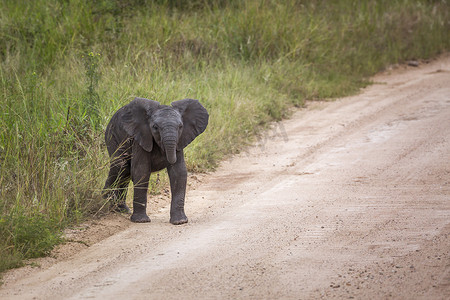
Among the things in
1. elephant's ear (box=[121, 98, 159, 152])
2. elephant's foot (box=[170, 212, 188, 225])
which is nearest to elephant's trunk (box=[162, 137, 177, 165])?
elephant's ear (box=[121, 98, 159, 152])

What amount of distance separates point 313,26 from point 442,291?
10.4 m

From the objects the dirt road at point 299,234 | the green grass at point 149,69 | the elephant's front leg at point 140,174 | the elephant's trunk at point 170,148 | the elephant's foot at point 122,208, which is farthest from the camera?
the elephant's foot at point 122,208

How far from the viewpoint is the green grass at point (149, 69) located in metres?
6.29

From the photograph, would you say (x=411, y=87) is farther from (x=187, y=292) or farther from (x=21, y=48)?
(x=187, y=292)

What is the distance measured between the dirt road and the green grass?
577 millimetres

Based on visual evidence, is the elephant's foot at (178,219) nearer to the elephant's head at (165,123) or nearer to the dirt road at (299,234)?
the dirt road at (299,234)

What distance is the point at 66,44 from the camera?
11.5m

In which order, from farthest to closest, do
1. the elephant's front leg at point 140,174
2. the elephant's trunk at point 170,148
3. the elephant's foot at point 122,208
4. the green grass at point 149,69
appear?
1. the elephant's foot at point 122,208
2. the elephant's front leg at point 140,174
3. the green grass at point 149,69
4. the elephant's trunk at point 170,148

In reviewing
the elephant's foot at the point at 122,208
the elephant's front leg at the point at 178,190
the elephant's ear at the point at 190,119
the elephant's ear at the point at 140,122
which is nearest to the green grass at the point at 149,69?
the elephant's foot at the point at 122,208

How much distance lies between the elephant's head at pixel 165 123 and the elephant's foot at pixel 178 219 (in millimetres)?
583

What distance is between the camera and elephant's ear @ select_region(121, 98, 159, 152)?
250 inches

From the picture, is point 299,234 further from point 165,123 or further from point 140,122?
point 140,122

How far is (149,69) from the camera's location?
1050cm

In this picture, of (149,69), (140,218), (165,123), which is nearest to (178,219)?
(140,218)
